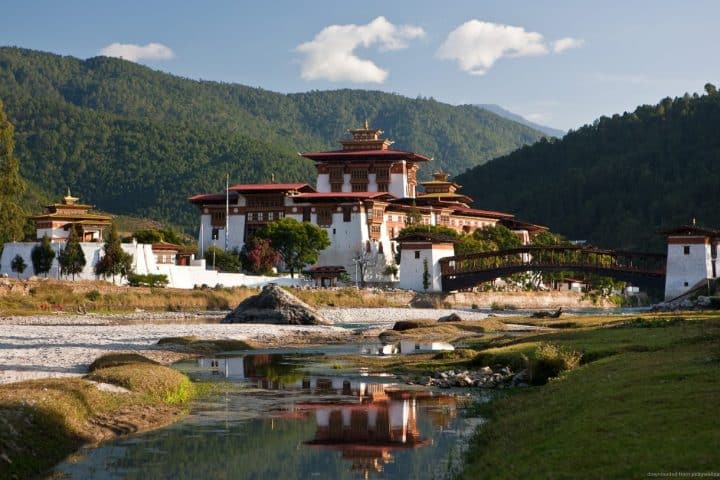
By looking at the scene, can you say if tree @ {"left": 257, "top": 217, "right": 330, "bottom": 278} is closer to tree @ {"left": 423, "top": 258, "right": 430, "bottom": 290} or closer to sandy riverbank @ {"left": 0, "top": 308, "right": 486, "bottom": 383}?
tree @ {"left": 423, "top": 258, "right": 430, "bottom": 290}

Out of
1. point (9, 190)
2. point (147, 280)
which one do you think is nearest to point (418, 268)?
point (147, 280)

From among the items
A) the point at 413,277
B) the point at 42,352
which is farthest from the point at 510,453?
the point at 413,277

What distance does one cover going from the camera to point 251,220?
130750mm

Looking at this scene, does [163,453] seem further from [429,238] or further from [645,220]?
[645,220]

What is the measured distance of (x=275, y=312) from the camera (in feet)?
227

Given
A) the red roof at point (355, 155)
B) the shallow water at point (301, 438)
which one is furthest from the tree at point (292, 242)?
the shallow water at point (301, 438)

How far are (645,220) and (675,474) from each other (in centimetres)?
17853

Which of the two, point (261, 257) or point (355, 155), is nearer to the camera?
point (261, 257)

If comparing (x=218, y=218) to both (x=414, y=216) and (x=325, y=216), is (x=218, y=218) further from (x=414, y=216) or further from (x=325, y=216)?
(x=414, y=216)

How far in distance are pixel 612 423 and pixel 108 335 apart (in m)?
38.7

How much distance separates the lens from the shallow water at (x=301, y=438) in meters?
19.4

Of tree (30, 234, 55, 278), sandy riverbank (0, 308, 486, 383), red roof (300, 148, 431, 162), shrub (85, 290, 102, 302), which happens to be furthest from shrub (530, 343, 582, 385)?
red roof (300, 148, 431, 162)

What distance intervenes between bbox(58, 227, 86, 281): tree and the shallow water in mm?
64580

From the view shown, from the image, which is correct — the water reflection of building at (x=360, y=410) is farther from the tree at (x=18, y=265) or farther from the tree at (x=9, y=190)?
the tree at (x=18, y=265)
